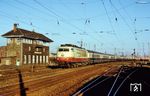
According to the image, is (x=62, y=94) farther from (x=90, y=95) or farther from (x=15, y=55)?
(x=15, y=55)

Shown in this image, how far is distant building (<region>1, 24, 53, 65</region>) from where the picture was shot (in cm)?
5722

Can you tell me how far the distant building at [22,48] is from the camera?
57.2m

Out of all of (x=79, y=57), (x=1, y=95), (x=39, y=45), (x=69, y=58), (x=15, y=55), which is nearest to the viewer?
(x=1, y=95)

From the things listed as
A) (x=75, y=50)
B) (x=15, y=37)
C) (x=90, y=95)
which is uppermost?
(x=15, y=37)

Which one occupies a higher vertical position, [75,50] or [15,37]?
[15,37]

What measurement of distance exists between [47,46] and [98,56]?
1570cm

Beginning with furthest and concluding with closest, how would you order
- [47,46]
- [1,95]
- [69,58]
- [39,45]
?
[47,46], [39,45], [69,58], [1,95]

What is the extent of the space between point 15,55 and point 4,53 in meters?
4.50

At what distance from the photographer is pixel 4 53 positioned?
60.5 metres

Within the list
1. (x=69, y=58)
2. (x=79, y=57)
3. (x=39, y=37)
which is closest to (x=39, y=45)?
(x=39, y=37)

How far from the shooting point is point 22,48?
57344mm

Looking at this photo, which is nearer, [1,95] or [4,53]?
[1,95]

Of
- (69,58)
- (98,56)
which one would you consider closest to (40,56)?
(98,56)

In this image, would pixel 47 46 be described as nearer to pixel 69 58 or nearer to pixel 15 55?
pixel 15 55
